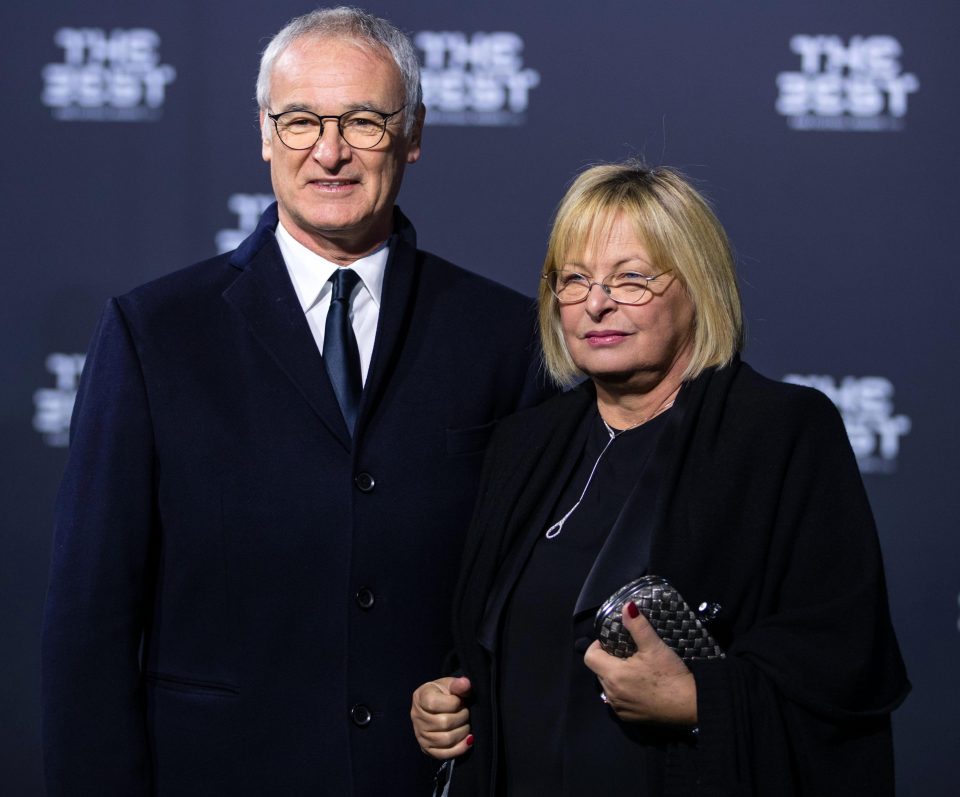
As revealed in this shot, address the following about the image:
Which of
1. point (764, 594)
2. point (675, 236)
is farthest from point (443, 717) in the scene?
point (675, 236)

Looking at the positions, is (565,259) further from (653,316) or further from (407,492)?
(407,492)

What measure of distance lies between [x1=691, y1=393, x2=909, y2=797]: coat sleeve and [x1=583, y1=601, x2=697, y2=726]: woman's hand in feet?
0.07

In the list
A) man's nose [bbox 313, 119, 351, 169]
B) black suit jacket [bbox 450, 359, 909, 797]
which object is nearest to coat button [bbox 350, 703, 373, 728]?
black suit jacket [bbox 450, 359, 909, 797]

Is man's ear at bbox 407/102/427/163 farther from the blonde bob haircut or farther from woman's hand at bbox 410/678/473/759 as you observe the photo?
woman's hand at bbox 410/678/473/759

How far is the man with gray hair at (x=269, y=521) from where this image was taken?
1888 millimetres

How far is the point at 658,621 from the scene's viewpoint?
1.67 meters

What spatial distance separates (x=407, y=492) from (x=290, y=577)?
0.69 feet

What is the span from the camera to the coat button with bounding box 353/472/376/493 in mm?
1914

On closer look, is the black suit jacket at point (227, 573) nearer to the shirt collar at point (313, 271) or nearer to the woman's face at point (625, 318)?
the shirt collar at point (313, 271)

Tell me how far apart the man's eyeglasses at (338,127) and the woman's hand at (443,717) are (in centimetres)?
81

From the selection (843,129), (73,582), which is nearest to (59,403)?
(73,582)

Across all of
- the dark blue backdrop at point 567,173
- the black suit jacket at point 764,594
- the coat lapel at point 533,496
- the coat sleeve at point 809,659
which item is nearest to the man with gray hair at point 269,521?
the coat lapel at point 533,496

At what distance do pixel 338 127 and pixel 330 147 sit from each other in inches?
1.7

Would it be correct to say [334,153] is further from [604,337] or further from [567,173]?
[567,173]
